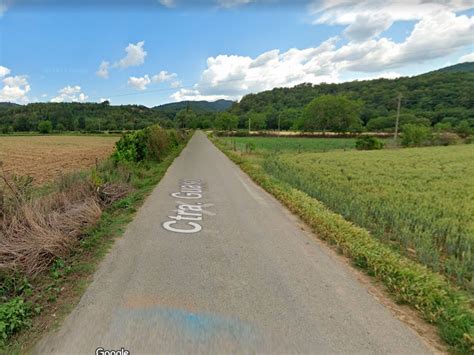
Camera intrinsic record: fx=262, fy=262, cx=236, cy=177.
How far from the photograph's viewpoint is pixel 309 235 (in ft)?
17.5

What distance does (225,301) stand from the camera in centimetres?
303

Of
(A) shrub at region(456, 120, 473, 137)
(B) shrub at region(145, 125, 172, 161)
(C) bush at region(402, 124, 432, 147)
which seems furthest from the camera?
(A) shrub at region(456, 120, 473, 137)

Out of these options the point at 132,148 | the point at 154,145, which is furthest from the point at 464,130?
the point at 132,148

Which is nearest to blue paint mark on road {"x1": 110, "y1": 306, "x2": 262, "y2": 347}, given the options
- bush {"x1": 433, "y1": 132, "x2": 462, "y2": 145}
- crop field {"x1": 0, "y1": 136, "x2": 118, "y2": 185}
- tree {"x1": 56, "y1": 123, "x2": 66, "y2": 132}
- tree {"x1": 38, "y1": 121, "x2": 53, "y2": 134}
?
crop field {"x1": 0, "y1": 136, "x2": 118, "y2": 185}

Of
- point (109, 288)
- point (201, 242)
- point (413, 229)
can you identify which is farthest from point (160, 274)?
point (413, 229)

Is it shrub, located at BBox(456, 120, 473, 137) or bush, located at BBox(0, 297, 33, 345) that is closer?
bush, located at BBox(0, 297, 33, 345)

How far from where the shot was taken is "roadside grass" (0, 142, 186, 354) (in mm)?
2451

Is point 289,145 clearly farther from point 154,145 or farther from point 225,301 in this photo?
point 225,301

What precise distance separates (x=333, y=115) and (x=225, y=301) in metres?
80.6

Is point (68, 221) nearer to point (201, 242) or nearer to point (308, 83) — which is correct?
point (201, 242)

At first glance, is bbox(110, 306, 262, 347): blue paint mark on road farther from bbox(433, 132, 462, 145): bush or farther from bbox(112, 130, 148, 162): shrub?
bbox(433, 132, 462, 145): bush

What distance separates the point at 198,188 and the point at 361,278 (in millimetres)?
6714

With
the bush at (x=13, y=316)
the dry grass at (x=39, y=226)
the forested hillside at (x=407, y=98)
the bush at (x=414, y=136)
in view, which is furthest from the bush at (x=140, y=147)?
the forested hillside at (x=407, y=98)

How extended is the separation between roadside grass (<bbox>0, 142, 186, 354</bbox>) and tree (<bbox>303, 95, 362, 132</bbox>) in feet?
259
